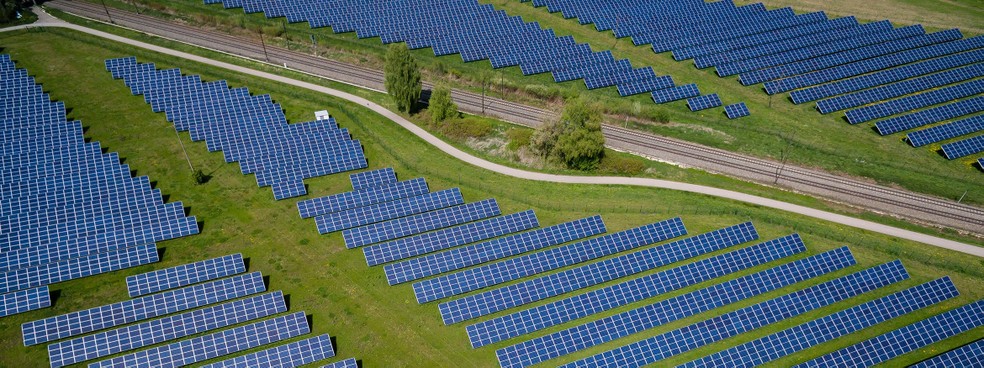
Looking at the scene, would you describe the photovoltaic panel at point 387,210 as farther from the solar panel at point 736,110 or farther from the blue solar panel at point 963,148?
the blue solar panel at point 963,148

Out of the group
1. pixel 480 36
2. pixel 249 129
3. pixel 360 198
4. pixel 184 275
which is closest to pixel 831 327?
pixel 360 198

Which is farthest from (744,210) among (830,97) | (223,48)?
(223,48)

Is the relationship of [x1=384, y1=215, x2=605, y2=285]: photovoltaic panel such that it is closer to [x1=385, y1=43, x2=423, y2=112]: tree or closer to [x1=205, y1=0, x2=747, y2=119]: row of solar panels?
[x1=385, y1=43, x2=423, y2=112]: tree

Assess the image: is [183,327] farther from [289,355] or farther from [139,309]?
[289,355]

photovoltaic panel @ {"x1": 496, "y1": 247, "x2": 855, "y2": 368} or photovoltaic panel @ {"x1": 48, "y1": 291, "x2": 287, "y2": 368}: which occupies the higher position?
photovoltaic panel @ {"x1": 48, "y1": 291, "x2": 287, "y2": 368}

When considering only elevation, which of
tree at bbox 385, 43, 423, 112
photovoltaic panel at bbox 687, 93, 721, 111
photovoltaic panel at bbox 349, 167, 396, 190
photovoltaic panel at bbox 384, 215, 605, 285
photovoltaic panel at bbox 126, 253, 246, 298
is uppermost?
tree at bbox 385, 43, 423, 112

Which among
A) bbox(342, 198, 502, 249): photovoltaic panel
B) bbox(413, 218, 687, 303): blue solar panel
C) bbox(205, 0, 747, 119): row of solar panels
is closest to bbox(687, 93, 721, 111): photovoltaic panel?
bbox(205, 0, 747, 119): row of solar panels

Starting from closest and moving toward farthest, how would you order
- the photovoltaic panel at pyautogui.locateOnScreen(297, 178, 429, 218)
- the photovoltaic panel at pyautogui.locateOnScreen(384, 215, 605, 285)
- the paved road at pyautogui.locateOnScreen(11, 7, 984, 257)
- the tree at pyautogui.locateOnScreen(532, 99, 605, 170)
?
the photovoltaic panel at pyautogui.locateOnScreen(384, 215, 605, 285), the photovoltaic panel at pyautogui.locateOnScreen(297, 178, 429, 218), the paved road at pyautogui.locateOnScreen(11, 7, 984, 257), the tree at pyautogui.locateOnScreen(532, 99, 605, 170)
